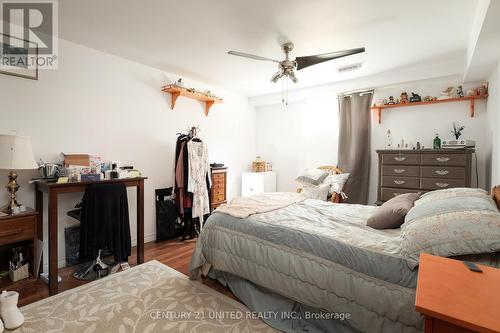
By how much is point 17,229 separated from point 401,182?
4240 mm

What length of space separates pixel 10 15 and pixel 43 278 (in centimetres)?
253

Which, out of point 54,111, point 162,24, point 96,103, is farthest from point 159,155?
point 162,24

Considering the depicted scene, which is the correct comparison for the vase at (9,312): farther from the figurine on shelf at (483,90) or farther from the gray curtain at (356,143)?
the figurine on shelf at (483,90)

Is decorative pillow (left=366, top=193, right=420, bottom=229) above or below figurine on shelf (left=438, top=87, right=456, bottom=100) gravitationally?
below

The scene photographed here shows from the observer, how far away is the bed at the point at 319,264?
1401mm

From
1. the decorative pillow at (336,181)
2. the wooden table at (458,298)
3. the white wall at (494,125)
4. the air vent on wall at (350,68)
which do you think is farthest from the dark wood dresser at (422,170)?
the wooden table at (458,298)

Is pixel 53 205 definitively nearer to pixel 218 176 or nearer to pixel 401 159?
pixel 218 176

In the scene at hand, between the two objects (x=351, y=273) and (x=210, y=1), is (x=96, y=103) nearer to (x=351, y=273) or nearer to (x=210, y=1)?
(x=210, y=1)

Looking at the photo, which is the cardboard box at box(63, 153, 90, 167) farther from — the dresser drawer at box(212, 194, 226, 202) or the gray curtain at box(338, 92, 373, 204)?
the gray curtain at box(338, 92, 373, 204)

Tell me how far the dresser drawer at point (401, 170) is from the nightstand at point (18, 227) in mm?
4040

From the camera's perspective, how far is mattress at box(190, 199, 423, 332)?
4.58 ft

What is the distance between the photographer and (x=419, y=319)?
128 centimetres

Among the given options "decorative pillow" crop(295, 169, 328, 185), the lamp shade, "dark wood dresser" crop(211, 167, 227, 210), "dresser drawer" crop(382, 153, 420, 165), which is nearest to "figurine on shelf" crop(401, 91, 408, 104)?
"dresser drawer" crop(382, 153, 420, 165)

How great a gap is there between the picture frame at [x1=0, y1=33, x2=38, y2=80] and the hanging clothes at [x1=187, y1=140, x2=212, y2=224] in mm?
1835
